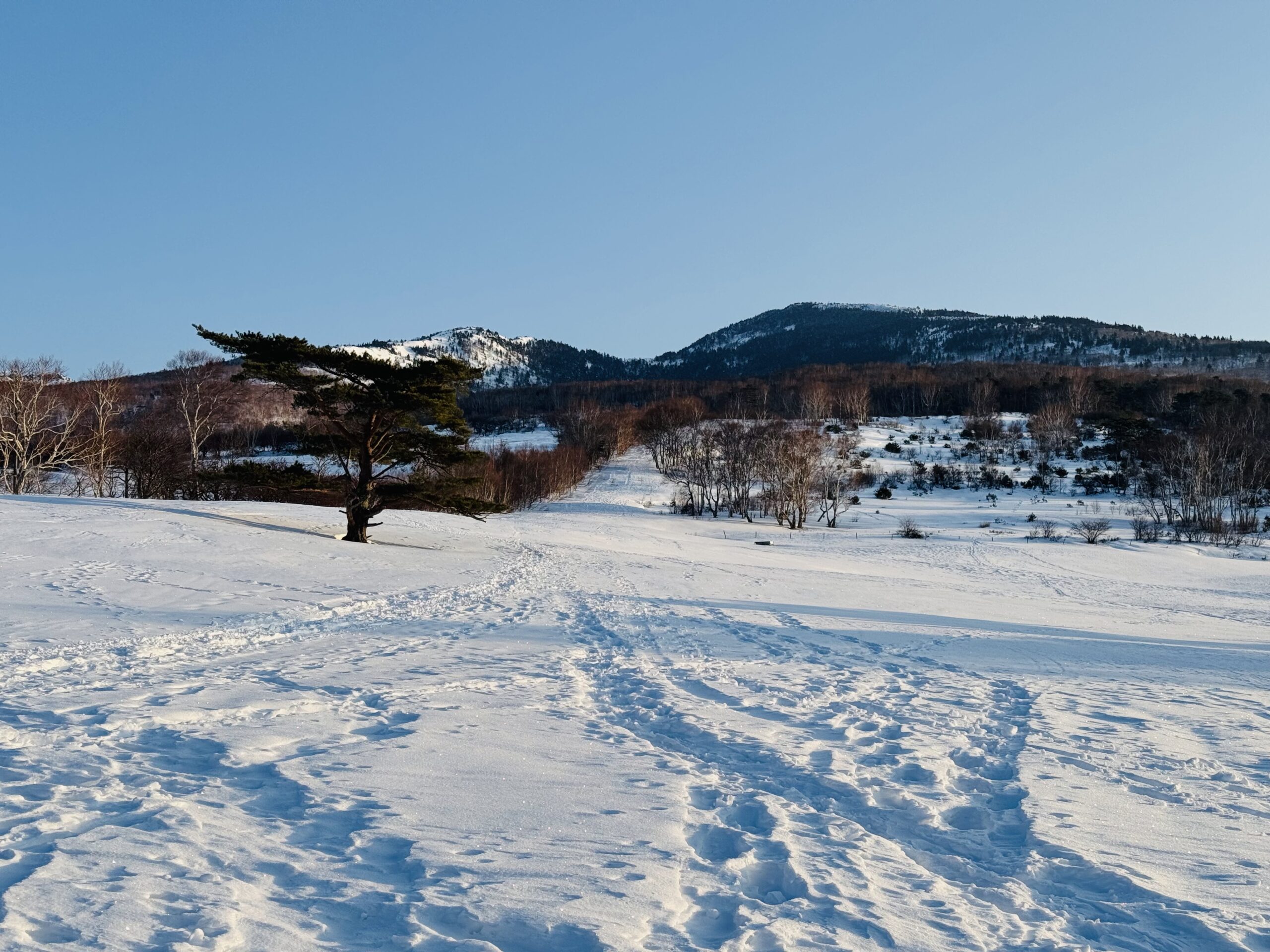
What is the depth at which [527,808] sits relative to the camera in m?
4.21

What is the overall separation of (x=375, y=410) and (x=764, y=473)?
28.3 metres

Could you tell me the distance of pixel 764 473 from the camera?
43125 mm

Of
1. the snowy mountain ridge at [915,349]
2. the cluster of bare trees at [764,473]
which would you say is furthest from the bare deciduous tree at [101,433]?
the snowy mountain ridge at [915,349]

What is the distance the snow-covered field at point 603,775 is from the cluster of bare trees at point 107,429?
2303 cm

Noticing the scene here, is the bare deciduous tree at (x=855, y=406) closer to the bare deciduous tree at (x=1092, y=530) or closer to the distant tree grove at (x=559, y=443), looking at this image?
the distant tree grove at (x=559, y=443)

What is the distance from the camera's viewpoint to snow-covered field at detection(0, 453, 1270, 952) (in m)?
3.13

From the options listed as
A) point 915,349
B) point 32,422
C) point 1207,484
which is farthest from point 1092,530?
point 915,349

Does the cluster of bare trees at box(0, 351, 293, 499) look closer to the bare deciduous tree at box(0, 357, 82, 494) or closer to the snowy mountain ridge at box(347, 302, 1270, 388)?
the bare deciduous tree at box(0, 357, 82, 494)

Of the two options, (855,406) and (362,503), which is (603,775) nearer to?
(362,503)

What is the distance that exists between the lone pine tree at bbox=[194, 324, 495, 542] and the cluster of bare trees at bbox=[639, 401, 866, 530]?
75.2ft

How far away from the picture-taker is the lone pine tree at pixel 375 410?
17.7 m

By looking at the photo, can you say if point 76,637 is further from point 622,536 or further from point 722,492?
point 722,492

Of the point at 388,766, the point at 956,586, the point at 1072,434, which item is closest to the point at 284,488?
the point at 388,766

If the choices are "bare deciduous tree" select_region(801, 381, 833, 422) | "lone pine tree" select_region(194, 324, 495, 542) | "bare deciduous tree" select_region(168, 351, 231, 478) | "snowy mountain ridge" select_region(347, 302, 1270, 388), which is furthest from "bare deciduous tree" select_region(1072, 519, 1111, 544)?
"snowy mountain ridge" select_region(347, 302, 1270, 388)
